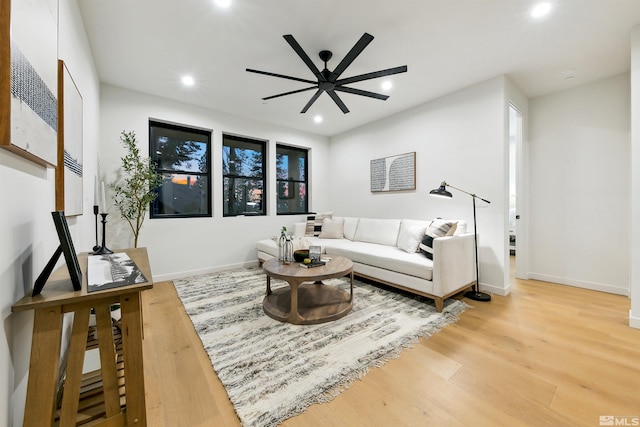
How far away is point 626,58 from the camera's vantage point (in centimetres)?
270

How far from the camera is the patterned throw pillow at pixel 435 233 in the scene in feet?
9.73

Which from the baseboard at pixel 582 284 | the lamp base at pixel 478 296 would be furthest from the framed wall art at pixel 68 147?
the baseboard at pixel 582 284

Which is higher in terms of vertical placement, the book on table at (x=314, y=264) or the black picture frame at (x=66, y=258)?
the black picture frame at (x=66, y=258)

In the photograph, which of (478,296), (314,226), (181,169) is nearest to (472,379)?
(478,296)

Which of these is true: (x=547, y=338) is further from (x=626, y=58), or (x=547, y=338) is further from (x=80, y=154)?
(x=80, y=154)

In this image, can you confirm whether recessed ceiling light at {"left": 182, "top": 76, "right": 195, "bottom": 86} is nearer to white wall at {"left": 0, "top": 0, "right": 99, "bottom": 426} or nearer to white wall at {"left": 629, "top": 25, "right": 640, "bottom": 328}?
white wall at {"left": 0, "top": 0, "right": 99, "bottom": 426}

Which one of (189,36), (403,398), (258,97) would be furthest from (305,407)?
(258,97)

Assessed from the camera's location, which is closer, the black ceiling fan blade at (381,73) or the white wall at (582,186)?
the black ceiling fan blade at (381,73)

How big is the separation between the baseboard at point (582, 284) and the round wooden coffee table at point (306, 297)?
302 centimetres

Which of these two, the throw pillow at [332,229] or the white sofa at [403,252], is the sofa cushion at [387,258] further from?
the throw pillow at [332,229]

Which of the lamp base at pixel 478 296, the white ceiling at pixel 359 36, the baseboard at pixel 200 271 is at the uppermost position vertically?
the white ceiling at pixel 359 36

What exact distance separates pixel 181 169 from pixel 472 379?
14.2 feet

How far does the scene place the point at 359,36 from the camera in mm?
2363

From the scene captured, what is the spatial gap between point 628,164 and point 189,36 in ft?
16.5
